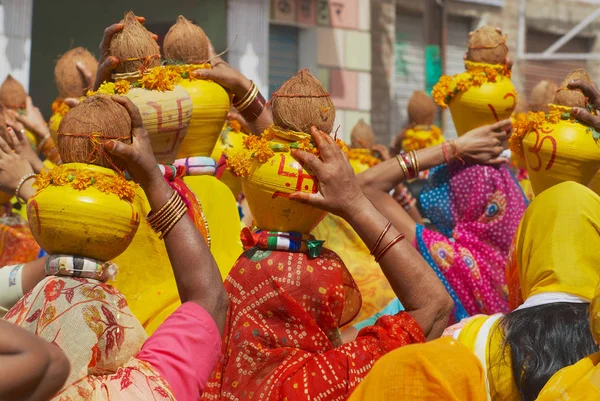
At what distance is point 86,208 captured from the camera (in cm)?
244

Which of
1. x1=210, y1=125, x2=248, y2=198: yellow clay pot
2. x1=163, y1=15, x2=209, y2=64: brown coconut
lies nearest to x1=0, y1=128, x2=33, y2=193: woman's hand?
x1=163, y1=15, x2=209, y2=64: brown coconut

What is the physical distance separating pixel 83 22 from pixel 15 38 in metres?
2.75

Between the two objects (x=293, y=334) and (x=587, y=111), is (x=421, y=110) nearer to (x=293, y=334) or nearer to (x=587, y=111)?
(x=587, y=111)

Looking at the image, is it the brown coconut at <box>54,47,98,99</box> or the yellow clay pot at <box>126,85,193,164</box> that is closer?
the yellow clay pot at <box>126,85,193,164</box>

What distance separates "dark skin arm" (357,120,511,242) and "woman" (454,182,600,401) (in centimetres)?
77

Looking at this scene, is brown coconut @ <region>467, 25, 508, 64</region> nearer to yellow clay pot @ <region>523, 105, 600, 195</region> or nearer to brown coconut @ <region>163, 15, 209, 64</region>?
yellow clay pot @ <region>523, 105, 600, 195</region>

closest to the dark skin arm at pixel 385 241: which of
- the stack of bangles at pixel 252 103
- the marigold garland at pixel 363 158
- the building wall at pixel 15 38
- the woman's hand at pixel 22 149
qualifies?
the stack of bangles at pixel 252 103

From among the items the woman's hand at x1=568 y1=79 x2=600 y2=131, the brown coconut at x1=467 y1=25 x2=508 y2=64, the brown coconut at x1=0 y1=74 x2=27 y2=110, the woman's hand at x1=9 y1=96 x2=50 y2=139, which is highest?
the brown coconut at x1=467 y1=25 x2=508 y2=64

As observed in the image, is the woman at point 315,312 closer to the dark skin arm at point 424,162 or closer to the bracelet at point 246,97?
the bracelet at point 246,97

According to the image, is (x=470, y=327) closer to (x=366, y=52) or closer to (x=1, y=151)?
(x=1, y=151)

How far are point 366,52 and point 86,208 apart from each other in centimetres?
1026

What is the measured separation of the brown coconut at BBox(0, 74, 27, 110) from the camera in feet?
20.6

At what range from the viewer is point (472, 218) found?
471 centimetres

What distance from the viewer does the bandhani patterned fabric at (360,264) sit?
4.82 meters
